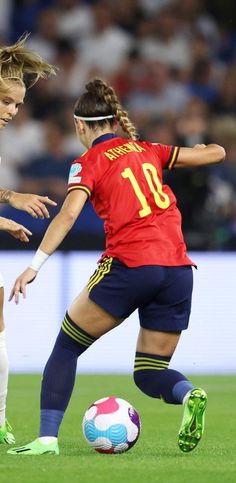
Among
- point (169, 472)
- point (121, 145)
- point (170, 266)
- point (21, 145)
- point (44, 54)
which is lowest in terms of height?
point (169, 472)

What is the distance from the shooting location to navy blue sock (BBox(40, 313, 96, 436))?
654 centimetres

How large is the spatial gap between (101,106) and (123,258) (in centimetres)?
82

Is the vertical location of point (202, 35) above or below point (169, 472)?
above

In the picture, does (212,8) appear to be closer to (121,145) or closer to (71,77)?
(71,77)

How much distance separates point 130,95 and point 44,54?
4.18 feet

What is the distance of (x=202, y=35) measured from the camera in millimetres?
16719

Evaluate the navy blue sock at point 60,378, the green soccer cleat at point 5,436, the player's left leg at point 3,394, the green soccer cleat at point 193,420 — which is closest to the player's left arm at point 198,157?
the navy blue sock at point 60,378

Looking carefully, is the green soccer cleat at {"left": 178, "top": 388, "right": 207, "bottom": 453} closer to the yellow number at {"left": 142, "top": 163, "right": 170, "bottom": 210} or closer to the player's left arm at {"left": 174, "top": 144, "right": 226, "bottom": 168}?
the yellow number at {"left": 142, "top": 163, "right": 170, "bottom": 210}

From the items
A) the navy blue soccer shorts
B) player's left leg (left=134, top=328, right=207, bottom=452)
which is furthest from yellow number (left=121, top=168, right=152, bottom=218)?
player's left leg (left=134, top=328, right=207, bottom=452)

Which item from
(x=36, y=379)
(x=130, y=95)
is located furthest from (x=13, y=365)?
Answer: (x=130, y=95)

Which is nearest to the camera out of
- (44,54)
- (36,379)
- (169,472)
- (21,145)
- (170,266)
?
(169,472)

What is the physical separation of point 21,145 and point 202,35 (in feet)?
10.4

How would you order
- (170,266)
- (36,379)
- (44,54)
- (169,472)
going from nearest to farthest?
1. (169,472)
2. (170,266)
3. (36,379)
4. (44,54)

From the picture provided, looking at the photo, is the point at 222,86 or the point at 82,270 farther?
the point at 222,86
